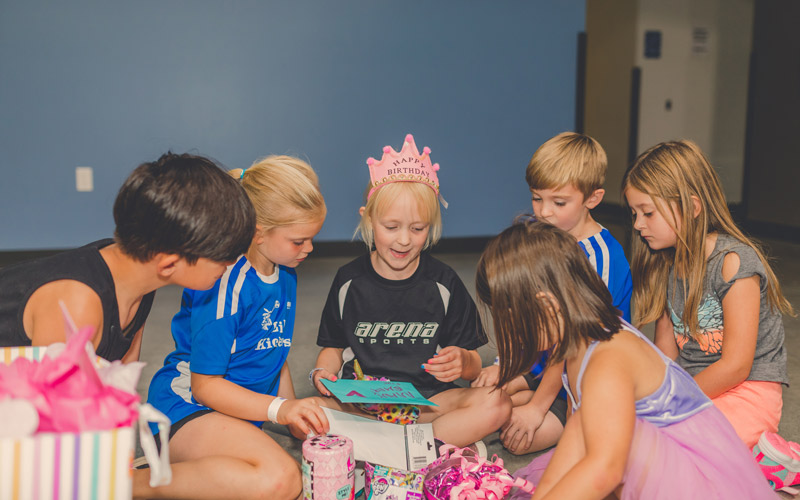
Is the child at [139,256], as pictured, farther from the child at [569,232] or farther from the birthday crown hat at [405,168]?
the child at [569,232]

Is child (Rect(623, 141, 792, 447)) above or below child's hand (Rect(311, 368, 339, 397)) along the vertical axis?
above

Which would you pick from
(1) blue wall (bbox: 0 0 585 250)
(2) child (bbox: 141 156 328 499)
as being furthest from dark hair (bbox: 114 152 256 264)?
(1) blue wall (bbox: 0 0 585 250)

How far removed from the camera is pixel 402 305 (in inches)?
64.7

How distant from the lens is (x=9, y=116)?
3.74 m

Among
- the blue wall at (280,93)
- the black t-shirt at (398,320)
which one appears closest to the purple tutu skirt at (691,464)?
the black t-shirt at (398,320)

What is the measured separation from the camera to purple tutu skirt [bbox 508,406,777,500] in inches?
41.1

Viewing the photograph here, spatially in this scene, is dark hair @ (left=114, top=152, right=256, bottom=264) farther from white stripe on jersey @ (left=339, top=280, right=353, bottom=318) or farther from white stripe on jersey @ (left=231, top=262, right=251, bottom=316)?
white stripe on jersey @ (left=339, top=280, right=353, bottom=318)

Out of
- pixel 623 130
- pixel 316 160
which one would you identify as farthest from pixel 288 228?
pixel 623 130

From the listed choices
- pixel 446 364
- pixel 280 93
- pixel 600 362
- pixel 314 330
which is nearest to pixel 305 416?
pixel 446 364

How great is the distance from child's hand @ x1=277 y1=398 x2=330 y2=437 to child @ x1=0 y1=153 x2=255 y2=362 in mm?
326

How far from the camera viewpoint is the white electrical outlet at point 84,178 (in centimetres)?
387

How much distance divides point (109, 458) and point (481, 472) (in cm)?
78

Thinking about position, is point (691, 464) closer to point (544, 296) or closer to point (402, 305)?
point (544, 296)

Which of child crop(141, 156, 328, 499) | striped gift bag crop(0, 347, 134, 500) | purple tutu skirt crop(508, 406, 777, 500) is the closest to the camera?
striped gift bag crop(0, 347, 134, 500)
